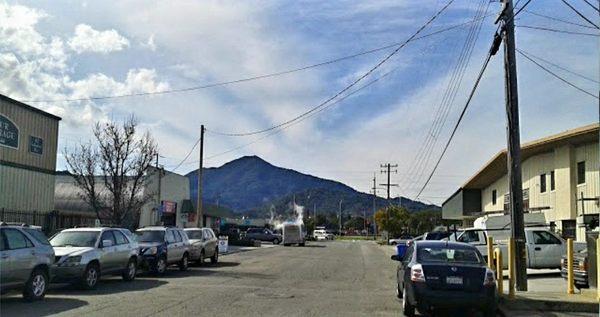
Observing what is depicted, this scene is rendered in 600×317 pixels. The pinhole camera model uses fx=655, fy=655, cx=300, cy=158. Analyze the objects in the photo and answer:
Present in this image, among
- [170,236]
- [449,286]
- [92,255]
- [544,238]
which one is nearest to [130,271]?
[92,255]

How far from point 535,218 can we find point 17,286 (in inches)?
833

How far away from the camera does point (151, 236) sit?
23484 mm

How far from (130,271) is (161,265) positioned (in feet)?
8.34

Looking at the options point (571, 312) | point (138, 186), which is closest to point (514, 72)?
point (571, 312)

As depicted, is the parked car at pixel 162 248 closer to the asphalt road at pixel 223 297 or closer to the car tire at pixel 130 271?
the asphalt road at pixel 223 297

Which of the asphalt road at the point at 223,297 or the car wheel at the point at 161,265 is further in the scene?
the car wheel at the point at 161,265

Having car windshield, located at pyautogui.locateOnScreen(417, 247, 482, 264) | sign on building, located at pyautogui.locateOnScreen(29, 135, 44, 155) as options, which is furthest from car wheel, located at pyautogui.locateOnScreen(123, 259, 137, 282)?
sign on building, located at pyautogui.locateOnScreen(29, 135, 44, 155)

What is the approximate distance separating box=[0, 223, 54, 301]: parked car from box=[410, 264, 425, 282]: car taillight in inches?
315

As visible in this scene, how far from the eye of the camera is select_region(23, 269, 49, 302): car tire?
45.7 ft

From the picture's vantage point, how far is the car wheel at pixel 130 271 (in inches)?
766

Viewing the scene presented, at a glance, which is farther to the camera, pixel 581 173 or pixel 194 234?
pixel 581 173

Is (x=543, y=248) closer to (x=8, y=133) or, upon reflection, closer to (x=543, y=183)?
(x=543, y=183)

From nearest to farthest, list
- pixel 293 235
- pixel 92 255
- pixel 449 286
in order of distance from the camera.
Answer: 1. pixel 449 286
2. pixel 92 255
3. pixel 293 235

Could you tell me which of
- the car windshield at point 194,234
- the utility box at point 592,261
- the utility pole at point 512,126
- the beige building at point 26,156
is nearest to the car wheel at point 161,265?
the car windshield at point 194,234
